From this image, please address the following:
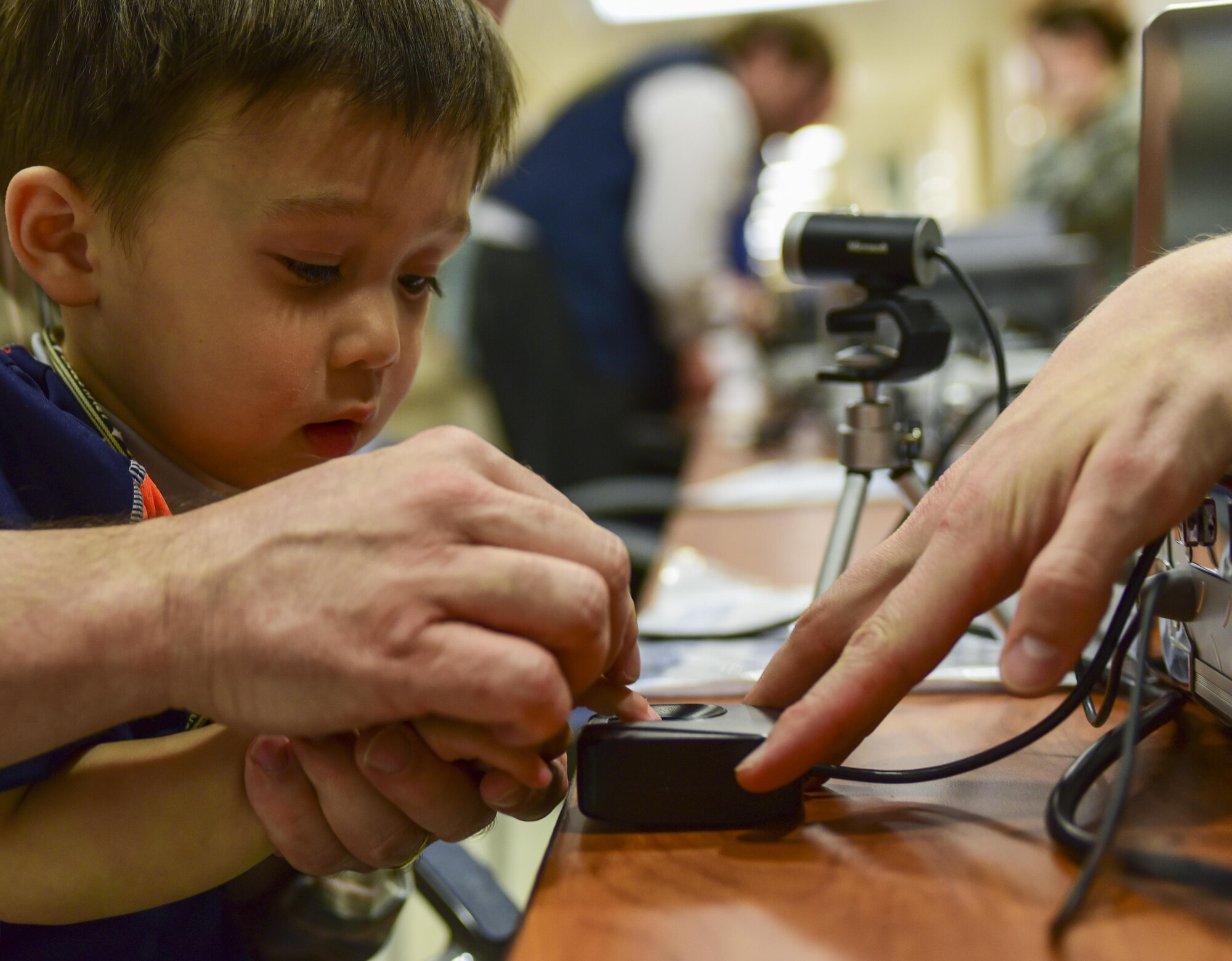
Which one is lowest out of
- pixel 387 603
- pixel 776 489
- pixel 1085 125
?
pixel 776 489

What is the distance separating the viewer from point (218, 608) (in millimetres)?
327

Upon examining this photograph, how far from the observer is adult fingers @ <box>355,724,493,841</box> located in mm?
359

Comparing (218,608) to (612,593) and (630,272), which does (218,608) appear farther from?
(630,272)

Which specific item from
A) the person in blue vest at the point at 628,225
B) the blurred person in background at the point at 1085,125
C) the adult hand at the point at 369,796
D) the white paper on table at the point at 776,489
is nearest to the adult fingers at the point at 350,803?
the adult hand at the point at 369,796

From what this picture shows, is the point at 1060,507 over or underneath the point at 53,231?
underneath

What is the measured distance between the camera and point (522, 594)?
32 centimetres

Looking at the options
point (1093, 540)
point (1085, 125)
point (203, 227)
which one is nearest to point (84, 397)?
point (203, 227)

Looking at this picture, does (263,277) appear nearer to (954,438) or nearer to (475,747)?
(475,747)

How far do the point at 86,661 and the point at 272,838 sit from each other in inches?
4.3

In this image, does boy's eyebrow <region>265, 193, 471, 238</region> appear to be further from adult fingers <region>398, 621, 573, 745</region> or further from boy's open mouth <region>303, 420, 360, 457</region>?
adult fingers <region>398, 621, 573, 745</region>

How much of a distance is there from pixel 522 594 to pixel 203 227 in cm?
30

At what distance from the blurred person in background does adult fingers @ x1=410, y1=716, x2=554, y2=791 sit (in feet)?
7.10

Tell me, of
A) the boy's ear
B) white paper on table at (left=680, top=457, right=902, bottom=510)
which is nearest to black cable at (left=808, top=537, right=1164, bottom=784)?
the boy's ear

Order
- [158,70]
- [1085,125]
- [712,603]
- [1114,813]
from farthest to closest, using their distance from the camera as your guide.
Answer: [1085,125]
[712,603]
[158,70]
[1114,813]
